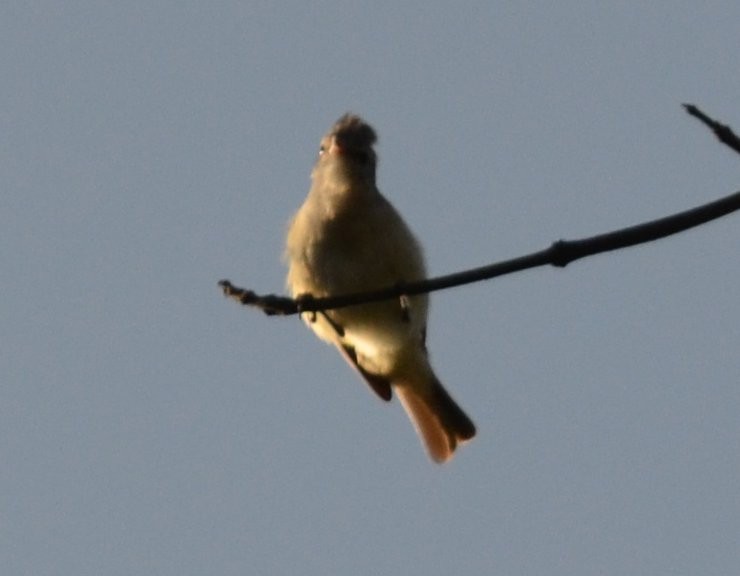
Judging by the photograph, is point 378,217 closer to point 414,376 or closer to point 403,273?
point 403,273

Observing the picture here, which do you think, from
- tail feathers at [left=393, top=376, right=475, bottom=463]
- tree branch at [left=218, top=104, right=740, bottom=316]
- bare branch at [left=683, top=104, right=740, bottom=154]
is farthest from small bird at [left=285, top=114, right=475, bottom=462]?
bare branch at [left=683, top=104, right=740, bottom=154]

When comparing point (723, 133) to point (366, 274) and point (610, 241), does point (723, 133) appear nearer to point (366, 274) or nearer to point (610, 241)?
point (610, 241)

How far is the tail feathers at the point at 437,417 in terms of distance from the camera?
7.89m

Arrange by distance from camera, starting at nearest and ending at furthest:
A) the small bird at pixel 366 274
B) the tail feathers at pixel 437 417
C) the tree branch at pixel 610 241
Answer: the tree branch at pixel 610 241, the small bird at pixel 366 274, the tail feathers at pixel 437 417

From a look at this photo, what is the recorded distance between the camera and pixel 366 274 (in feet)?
21.2

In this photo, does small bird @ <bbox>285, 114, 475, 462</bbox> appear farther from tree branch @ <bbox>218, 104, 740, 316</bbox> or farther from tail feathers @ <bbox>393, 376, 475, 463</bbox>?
tree branch @ <bbox>218, 104, 740, 316</bbox>

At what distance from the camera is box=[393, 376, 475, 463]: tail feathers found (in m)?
7.89

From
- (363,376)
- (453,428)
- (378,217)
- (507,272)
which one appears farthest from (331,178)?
(507,272)

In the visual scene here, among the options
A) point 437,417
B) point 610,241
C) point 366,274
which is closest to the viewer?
point 610,241

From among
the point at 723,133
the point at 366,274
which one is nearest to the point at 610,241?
the point at 723,133

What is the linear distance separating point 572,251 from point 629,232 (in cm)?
22

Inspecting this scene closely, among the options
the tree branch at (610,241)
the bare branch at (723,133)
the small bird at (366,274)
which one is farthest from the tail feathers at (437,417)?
the bare branch at (723,133)

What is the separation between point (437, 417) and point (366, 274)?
5.61 ft

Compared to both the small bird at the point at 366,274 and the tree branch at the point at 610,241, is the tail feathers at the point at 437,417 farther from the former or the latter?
the tree branch at the point at 610,241
